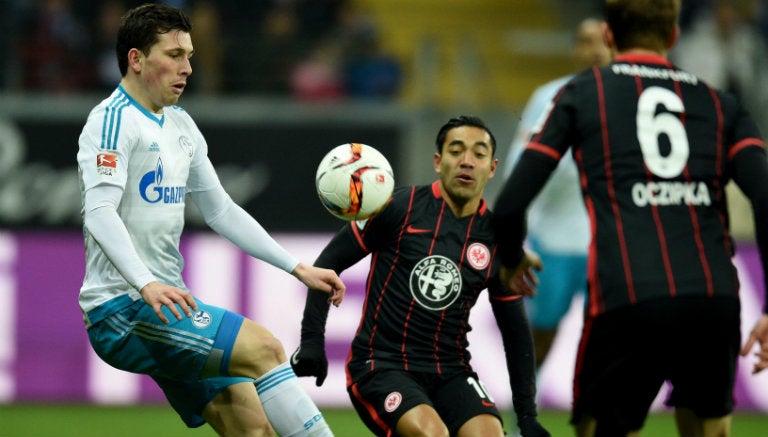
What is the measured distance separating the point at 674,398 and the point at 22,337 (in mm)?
6523

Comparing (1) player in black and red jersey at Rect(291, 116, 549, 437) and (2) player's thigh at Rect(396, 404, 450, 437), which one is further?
(1) player in black and red jersey at Rect(291, 116, 549, 437)

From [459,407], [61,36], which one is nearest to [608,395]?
[459,407]

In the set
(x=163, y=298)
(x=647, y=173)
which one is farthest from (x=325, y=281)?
(x=647, y=173)

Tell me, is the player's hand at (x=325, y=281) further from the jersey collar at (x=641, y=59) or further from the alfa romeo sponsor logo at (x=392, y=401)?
the jersey collar at (x=641, y=59)

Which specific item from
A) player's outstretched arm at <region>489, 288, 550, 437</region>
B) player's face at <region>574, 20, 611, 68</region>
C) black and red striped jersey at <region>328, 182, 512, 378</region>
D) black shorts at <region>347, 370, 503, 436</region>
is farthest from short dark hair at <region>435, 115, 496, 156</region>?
player's face at <region>574, 20, 611, 68</region>

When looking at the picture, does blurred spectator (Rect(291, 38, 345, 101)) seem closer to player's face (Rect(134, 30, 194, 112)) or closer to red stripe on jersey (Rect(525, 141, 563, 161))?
player's face (Rect(134, 30, 194, 112))

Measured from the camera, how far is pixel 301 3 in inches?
520

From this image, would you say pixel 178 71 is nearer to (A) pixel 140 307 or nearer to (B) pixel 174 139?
(B) pixel 174 139

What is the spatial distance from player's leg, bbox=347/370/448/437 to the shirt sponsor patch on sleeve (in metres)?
1.35

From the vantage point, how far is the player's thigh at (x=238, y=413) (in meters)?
5.05

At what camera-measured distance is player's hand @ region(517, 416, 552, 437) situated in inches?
198

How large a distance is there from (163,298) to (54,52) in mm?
8356

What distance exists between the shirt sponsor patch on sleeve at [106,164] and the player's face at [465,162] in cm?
138

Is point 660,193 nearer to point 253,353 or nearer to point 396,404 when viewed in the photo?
point 396,404
